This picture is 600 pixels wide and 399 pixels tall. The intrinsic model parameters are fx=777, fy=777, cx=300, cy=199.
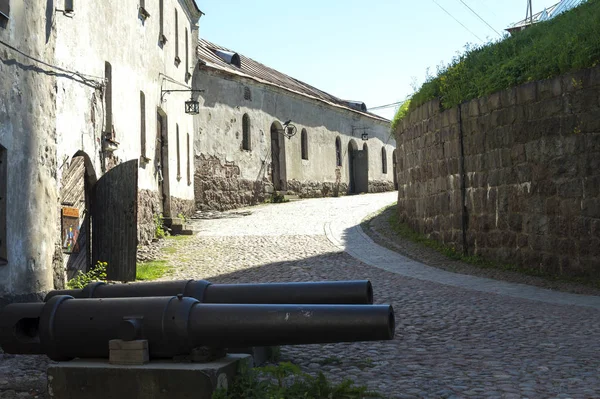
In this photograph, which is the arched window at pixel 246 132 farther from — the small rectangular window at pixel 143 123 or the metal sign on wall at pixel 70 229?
the metal sign on wall at pixel 70 229

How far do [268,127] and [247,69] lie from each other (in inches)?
90.1

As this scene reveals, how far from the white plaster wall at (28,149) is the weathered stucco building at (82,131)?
0.04ft

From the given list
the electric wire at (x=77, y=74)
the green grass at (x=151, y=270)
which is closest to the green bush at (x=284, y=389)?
the electric wire at (x=77, y=74)

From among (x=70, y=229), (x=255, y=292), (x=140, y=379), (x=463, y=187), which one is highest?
(x=463, y=187)

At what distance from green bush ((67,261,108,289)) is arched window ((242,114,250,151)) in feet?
47.3

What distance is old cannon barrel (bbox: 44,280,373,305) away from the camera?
16.8ft

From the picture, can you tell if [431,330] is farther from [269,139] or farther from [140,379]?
[269,139]

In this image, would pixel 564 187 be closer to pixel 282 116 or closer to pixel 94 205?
pixel 94 205

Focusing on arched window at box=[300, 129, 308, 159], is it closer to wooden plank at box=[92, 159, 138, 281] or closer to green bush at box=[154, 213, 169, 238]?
green bush at box=[154, 213, 169, 238]

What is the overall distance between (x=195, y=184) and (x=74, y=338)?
18219mm

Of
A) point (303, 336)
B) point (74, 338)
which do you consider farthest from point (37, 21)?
point (303, 336)

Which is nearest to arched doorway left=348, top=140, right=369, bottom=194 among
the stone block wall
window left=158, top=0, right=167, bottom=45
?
window left=158, top=0, right=167, bottom=45

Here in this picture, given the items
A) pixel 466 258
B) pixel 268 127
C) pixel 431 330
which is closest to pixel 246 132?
pixel 268 127

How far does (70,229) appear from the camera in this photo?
10.6 m
